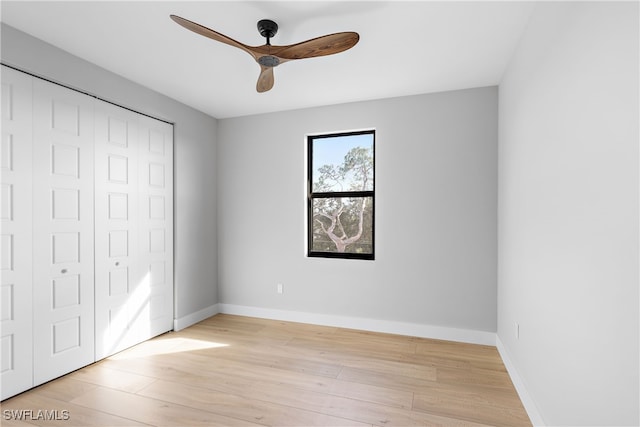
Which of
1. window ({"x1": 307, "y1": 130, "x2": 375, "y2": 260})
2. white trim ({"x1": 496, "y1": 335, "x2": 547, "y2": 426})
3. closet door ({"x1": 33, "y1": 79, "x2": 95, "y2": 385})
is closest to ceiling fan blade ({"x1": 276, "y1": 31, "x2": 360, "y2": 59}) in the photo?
window ({"x1": 307, "y1": 130, "x2": 375, "y2": 260})

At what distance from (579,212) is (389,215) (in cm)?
209

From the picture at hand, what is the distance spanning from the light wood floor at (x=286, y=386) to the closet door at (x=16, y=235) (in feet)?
0.81

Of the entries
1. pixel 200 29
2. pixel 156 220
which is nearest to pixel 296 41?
pixel 200 29

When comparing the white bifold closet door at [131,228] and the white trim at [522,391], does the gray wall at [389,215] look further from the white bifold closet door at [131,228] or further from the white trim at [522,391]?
the white bifold closet door at [131,228]

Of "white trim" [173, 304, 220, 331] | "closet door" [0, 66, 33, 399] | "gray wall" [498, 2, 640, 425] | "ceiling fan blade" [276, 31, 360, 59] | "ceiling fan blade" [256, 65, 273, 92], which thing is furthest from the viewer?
"white trim" [173, 304, 220, 331]

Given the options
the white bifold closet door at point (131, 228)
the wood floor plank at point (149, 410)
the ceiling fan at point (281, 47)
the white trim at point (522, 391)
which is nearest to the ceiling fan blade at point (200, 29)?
the ceiling fan at point (281, 47)

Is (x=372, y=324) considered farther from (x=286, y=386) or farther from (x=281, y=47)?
(x=281, y=47)

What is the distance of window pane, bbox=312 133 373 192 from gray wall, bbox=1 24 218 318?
1.39 meters

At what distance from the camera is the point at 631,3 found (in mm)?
981

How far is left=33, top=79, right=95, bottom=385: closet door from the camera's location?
227 cm

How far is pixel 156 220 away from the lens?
3277mm

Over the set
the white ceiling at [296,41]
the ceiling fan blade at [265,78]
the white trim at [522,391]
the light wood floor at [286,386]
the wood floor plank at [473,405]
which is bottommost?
the light wood floor at [286,386]

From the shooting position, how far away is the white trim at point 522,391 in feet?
5.96

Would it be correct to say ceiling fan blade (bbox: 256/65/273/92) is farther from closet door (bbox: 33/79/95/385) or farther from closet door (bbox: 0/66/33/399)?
closet door (bbox: 0/66/33/399)
